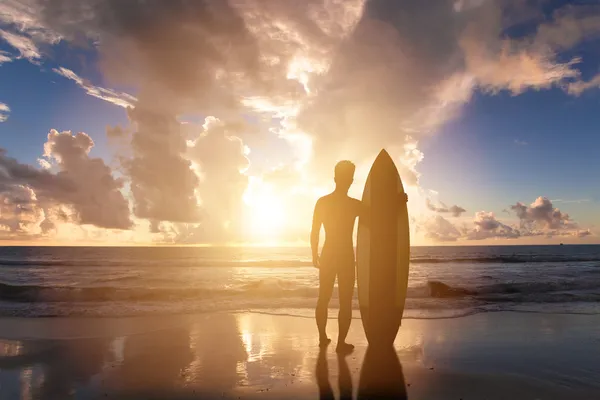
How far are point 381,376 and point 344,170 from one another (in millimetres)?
2927

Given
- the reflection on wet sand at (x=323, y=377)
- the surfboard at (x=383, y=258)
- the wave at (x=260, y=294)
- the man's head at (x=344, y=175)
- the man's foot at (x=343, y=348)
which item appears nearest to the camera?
the reflection on wet sand at (x=323, y=377)

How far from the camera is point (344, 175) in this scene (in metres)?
5.99

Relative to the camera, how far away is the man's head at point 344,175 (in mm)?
5996

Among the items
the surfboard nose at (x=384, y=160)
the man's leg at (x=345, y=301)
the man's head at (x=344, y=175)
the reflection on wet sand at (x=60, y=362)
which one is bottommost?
the reflection on wet sand at (x=60, y=362)

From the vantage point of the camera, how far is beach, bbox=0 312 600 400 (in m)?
4.32

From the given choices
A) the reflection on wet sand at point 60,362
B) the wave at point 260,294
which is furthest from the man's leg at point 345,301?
the wave at point 260,294

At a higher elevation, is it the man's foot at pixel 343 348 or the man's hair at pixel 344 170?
the man's hair at pixel 344 170

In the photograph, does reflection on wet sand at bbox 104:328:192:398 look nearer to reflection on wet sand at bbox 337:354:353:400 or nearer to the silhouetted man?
reflection on wet sand at bbox 337:354:353:400

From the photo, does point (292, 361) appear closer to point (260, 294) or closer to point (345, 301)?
point (345, 301)

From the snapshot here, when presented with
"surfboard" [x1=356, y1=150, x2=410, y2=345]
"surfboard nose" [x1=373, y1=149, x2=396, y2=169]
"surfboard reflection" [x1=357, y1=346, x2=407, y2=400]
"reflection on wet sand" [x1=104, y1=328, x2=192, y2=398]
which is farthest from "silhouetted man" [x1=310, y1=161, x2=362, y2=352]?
"reflection on wet sand" [x1=104, y1=328, x2=192, y2=398]

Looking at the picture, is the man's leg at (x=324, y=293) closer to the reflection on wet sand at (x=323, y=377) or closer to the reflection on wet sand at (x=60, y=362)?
the reflection on wet sand at (x=323, y=377)

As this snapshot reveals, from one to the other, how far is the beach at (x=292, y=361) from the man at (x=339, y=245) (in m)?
0.57

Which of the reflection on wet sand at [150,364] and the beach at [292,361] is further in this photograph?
the reflection on wet sand at [150,364]

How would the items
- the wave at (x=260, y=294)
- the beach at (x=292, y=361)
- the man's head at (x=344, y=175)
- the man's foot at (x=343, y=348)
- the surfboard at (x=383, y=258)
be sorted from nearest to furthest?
the beach at (x=292, y=361), the surfboard at (x=383, y=258), the man's foot at (x=343, y=348), the man's head at (x=344, y=175), the wave at (x=260, y=294)
